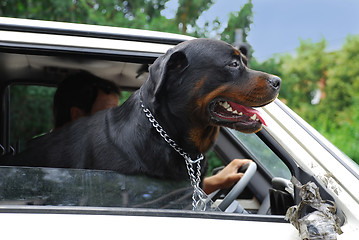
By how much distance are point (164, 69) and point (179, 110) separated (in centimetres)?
22

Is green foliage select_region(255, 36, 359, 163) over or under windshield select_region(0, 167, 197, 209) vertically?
under

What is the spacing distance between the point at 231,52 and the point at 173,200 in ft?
2.60

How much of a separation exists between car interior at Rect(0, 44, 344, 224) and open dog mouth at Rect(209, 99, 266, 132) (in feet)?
0.29

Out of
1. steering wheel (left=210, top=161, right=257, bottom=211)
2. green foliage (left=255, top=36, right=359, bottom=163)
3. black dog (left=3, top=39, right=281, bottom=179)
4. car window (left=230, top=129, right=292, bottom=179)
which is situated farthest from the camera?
green foliage (left=255, top=36, right=359, bottom=163)

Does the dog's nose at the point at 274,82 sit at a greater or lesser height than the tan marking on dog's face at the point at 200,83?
greater

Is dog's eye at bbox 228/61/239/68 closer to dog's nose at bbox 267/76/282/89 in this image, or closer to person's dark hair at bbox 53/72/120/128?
dog's nose at bbox 267/76/282/89

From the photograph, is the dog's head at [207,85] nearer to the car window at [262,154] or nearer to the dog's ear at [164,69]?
the dog's ear at [164,69]

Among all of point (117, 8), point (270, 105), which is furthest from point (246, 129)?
point (117, 8)

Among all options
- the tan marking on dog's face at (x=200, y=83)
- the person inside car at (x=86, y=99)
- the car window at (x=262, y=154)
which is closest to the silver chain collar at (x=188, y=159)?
the tan marking on dog's face at (x=200, y=83)

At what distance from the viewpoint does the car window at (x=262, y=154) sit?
240cm

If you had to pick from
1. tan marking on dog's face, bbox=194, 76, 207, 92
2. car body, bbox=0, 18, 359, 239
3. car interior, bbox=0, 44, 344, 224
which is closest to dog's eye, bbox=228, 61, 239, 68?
tan marking on dog's face, bbox=194, 76, 207, 92

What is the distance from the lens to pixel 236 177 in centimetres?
261

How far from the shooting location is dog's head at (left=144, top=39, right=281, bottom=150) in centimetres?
202

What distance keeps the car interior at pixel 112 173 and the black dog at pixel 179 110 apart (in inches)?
5.8
